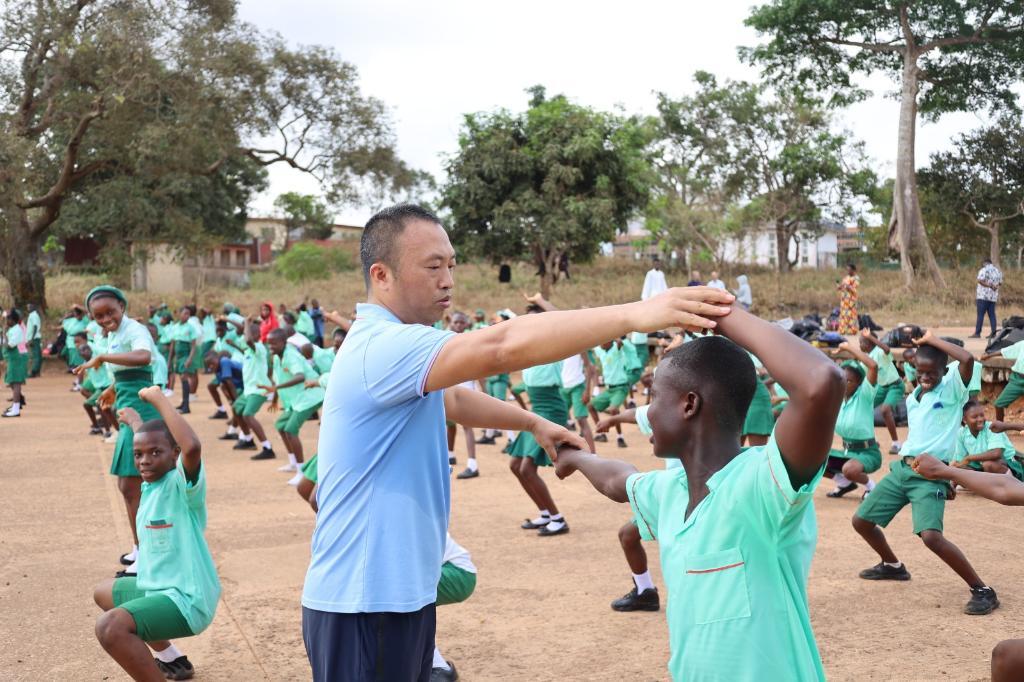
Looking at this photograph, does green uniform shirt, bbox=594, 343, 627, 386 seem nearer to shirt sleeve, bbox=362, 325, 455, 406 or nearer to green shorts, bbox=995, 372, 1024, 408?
green shorts, bbox=995, 372, 1024, 408

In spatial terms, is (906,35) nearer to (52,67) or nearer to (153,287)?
(52,67)

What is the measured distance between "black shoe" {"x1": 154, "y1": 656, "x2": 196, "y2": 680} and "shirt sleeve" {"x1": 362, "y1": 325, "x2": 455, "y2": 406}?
10.2 feet

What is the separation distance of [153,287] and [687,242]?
2074 cm

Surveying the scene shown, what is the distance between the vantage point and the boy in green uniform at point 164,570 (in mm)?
3961

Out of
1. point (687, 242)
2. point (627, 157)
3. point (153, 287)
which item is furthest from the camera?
point (153, 287)

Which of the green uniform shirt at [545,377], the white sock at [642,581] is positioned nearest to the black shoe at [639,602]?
the white sock at [642,581]

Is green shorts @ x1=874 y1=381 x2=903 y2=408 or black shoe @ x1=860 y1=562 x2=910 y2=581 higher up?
green shorts @ x1=874 y1=381 x2=903 y2=408

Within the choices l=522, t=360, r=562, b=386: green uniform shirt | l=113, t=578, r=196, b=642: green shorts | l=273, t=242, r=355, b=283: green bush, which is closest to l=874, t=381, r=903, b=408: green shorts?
l=522, t=360, r=562, b=386: green uniform shirt

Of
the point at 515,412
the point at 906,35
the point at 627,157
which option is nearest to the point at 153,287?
the point at 627,157

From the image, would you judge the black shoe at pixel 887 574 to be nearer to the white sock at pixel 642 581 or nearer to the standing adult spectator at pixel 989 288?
the white sock at pixel 642 581

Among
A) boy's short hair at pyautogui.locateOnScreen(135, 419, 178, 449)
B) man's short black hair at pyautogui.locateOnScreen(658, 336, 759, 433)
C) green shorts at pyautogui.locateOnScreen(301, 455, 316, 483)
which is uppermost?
man's short black hair at pyautogui.locateOnScreen(658, 336, 759, 433)

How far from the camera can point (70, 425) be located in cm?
1508

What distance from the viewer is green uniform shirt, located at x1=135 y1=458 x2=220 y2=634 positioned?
430cm

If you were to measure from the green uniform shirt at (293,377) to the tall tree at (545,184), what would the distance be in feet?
55.2
